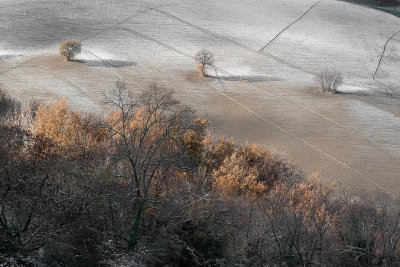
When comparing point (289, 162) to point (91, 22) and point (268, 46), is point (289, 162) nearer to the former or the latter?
point (268, 46)

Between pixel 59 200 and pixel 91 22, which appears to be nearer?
pixel 59 200

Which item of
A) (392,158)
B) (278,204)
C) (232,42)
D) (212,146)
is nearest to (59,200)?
(278,204)

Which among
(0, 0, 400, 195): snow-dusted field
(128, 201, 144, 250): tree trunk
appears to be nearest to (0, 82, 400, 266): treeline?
(128, 201, 144, 250): tree trunk

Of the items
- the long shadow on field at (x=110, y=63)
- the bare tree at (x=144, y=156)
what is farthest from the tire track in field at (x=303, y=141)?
the bare tree at (x=144, y=156)

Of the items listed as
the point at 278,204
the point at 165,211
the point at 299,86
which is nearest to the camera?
the point at 165,211

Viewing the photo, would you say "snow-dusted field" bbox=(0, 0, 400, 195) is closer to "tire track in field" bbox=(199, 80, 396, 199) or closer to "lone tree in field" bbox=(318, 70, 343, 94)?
"tire track in field" bbox=(199, 80, 396, 199)

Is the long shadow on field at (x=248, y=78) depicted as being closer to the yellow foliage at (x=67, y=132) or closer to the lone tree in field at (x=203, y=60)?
the lone tree in field at (x=203, y=60)
